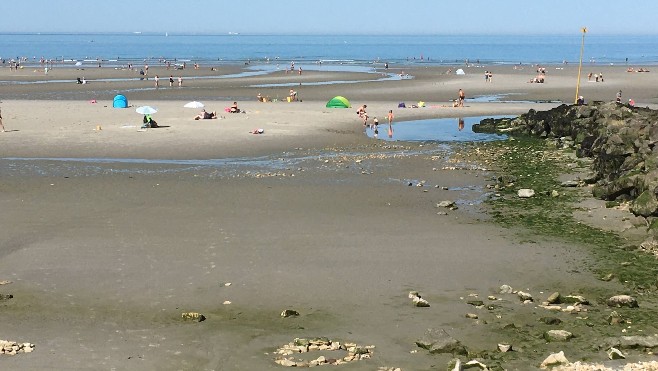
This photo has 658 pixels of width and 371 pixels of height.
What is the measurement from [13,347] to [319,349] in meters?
5.50

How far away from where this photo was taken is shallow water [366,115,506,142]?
4547cm

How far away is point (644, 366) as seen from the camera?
43.1 ft

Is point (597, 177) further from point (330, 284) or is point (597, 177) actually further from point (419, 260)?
point (330, 284)

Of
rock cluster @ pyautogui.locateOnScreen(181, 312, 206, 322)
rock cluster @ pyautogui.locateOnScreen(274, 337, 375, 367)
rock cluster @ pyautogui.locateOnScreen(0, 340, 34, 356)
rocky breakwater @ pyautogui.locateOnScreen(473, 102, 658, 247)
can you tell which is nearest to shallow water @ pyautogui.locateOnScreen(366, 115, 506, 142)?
rocky breakwater @ pyautogui.locateOnScreen(473, 102, 658, 247)

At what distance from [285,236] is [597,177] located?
13.8 metres

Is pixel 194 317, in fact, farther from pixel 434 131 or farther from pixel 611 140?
pixel 434 131

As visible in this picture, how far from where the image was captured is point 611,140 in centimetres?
3247

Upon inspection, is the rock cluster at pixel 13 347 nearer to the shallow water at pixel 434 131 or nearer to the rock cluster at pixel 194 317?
the rock cluster at pixel 194 317

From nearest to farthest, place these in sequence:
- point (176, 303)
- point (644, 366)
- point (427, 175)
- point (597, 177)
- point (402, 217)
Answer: point (644, 366) < point (176, 303) < point (402, 217) < point (597, 177) < point (427, 175)

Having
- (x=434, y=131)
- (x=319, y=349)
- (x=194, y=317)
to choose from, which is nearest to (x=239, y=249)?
(x=194, y=317)

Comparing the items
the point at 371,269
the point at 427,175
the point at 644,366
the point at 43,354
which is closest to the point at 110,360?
the point at 43,354

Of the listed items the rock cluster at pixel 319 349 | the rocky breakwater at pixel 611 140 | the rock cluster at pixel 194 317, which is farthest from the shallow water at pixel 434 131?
the rock cluster at pixel 319 349

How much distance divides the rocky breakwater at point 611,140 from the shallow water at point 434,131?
1653mm

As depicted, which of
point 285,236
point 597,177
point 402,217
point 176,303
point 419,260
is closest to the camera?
point 176,303
